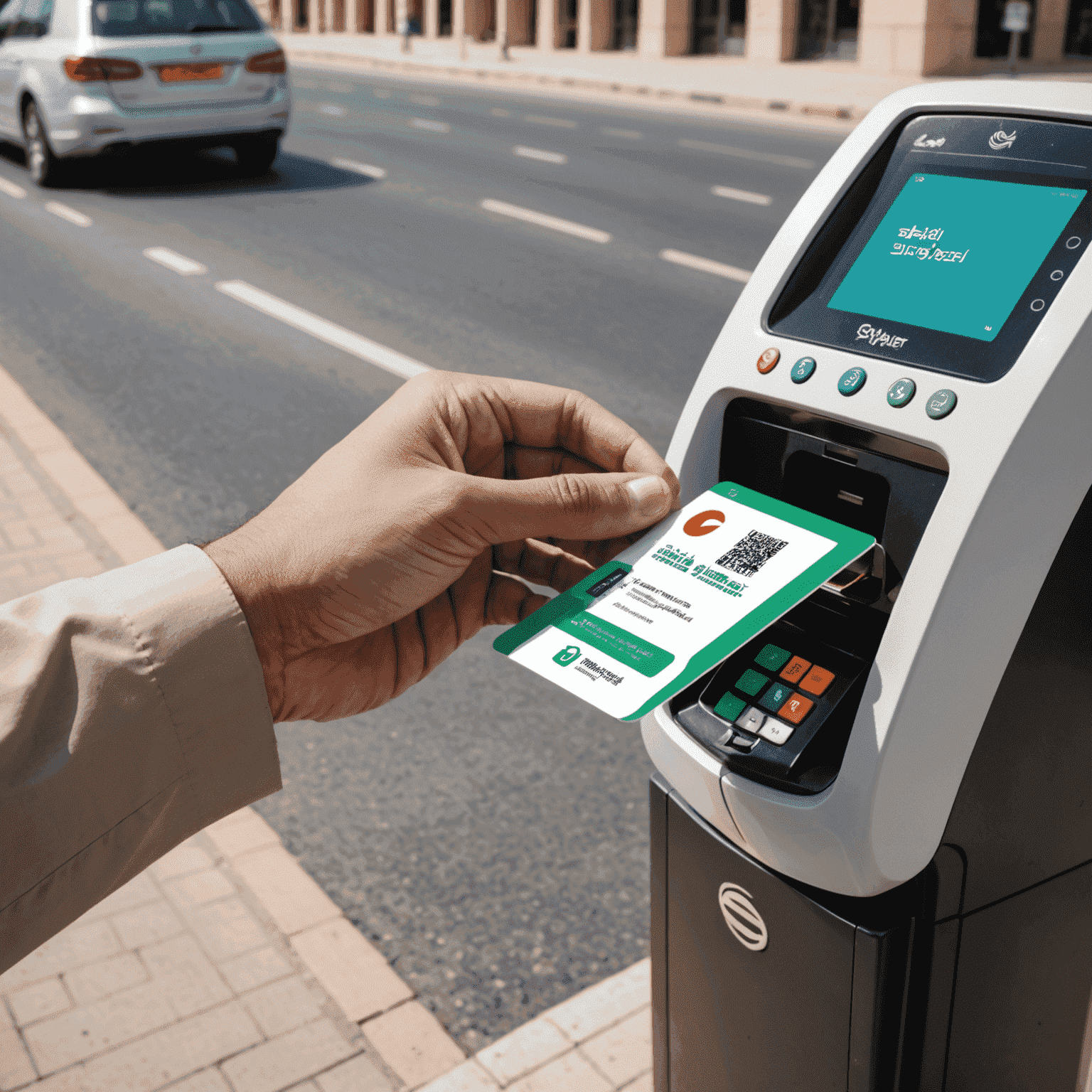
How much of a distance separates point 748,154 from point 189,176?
5.58m

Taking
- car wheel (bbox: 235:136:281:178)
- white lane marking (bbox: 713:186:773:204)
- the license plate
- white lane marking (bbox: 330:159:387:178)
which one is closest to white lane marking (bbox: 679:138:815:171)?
white lane marking (bbox: 713:186:773:204)

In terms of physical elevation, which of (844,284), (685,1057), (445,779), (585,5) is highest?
(585,5)

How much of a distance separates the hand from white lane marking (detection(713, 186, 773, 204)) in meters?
8.95

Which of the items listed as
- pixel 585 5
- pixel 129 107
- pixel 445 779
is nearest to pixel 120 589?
pixel 445 779

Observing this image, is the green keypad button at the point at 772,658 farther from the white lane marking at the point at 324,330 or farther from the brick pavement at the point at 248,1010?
the white lane marking at the point at 324,330

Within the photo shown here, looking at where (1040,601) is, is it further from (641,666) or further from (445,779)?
(445,779)

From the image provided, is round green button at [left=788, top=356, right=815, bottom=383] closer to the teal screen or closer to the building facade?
the teal screen

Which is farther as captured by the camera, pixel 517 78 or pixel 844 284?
pixel 517 78

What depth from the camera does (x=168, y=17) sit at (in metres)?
10.2

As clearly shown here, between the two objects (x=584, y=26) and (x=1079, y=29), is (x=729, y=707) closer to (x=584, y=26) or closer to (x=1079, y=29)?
(x=1079, y=29)

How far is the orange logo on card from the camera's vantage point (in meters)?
1.34

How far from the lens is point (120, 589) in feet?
4.75

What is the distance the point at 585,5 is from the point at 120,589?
92.4ft

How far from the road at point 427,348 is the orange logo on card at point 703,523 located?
74 cm
